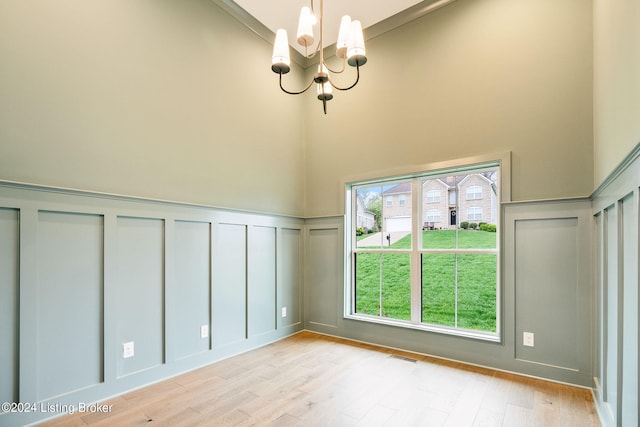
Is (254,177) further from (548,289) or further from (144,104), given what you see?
(548,289)

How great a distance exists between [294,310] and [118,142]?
2.77m

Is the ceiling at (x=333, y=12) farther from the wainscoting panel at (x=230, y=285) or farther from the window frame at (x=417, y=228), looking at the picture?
the wainscoting panel at (x=230, y=285)

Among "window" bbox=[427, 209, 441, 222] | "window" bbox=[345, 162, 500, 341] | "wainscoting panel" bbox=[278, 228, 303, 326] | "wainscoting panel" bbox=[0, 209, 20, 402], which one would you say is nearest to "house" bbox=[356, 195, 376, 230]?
"window" bbox=[345, 162, 500, 341]

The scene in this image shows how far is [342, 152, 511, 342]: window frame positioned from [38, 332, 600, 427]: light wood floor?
35cm

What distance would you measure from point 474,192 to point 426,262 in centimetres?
89

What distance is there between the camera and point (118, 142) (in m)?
2.65

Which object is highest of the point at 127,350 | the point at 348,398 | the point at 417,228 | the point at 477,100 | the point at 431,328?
the point at 477,100

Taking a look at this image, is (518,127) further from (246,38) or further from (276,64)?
(246,38)

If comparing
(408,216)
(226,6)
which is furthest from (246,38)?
(408,216)

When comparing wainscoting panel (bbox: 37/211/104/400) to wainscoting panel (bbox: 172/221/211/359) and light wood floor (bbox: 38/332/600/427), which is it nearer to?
light wood floor (bbox: 38/332/600/427)

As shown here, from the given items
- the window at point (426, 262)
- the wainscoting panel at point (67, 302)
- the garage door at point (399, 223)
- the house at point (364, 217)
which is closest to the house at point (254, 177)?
the wainscoting panel at point (67, 302)

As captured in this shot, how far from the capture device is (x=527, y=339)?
2.86 metres

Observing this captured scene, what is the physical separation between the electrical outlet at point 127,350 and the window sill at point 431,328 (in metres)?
2.28

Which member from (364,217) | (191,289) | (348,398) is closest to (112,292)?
(191,289)
